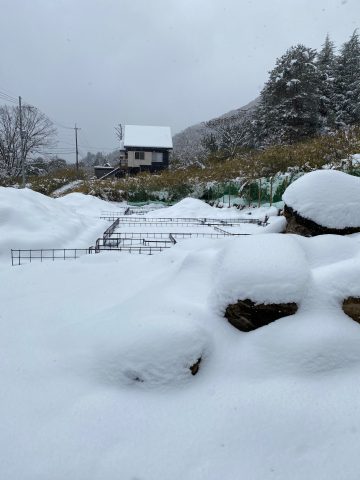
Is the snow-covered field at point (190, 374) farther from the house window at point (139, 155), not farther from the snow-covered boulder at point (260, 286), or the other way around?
the house window at point (139, 155)

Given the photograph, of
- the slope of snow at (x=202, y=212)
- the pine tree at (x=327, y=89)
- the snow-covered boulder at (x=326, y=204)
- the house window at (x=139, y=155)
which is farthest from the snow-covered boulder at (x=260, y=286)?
the house window at (x=139, y=155)

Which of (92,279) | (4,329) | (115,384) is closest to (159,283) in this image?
(92,279)

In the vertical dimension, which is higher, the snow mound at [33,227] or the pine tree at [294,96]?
the pine tree at [294,96]

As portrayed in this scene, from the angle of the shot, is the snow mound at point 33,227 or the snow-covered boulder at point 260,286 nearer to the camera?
the snow-covered boulder at point 260,286

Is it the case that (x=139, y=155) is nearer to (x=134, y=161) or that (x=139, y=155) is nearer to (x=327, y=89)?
(x=134, y=161)

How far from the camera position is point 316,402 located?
2.38 m

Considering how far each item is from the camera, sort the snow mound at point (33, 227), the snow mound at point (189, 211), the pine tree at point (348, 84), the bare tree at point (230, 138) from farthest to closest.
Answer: the bare tree at point (230, 138) < the pine tree at point (348, 84) < the snow mound at point (189, 211) < the snow mound at point (33, 227)

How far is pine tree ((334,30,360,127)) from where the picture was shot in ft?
93.8

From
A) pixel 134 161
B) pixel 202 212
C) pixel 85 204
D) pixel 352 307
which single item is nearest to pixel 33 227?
pixel 352 307

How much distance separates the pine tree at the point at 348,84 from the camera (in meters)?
28.6

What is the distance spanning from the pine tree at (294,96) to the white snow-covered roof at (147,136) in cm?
1380

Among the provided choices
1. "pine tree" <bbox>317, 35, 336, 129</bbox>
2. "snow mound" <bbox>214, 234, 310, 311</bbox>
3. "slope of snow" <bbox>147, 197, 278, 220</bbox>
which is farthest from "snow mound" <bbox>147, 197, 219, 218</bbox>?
"pine tree" <bbox>317, 35, 336, 129</bbox>

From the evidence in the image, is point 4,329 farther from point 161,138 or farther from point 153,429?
point 161,138

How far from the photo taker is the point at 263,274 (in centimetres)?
311
